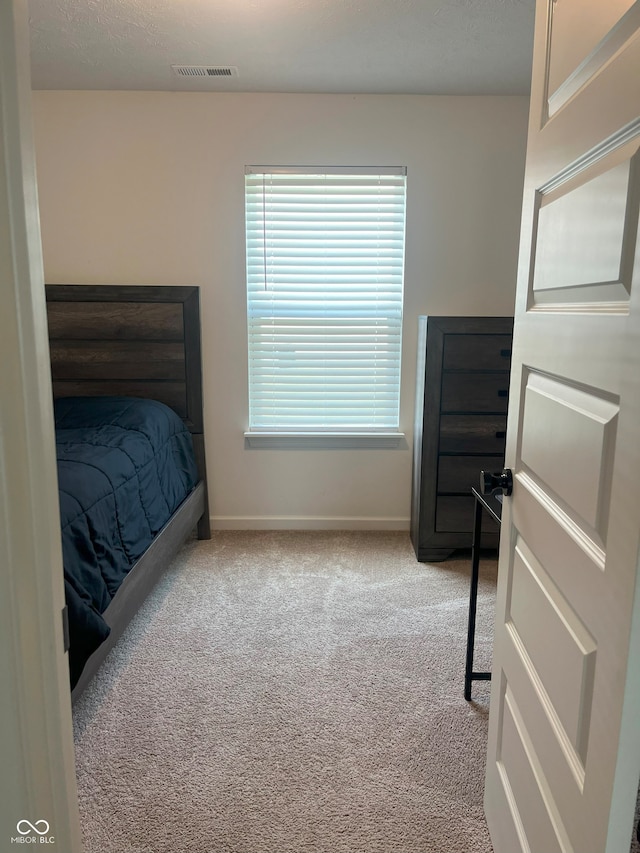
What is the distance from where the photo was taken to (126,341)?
3355 mm

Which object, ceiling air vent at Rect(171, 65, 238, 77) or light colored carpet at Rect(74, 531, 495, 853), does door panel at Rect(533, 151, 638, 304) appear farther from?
ceiling air vent at Rect(171, 65, 238, 77)

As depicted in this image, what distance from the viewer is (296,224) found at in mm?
3344

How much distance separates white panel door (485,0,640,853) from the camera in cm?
78

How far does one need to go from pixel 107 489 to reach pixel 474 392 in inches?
73.8

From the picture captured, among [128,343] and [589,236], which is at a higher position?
[589,236]

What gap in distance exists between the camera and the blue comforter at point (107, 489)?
177 cm

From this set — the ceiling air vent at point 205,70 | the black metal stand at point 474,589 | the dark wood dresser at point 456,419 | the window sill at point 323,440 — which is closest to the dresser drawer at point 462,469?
the dark wood dresser at point 456,419

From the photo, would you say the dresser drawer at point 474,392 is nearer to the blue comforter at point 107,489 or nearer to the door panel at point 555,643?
the blue comforter at point 107,489

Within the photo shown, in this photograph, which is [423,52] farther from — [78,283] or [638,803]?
[638,803]

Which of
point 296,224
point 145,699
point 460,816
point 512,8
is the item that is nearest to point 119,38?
point 296,224

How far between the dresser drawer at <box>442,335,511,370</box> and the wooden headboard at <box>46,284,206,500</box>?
1.41 m

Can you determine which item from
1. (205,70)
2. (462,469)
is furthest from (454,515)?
(205,70)

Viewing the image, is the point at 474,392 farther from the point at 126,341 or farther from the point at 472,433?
the point at 126,341

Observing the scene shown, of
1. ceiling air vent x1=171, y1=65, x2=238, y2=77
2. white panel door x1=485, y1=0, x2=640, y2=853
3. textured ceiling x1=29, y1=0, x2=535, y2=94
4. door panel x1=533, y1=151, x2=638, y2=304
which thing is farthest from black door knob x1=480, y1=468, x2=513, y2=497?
ceiling air vent x1=171, y1=65, x2=238, y2=77
